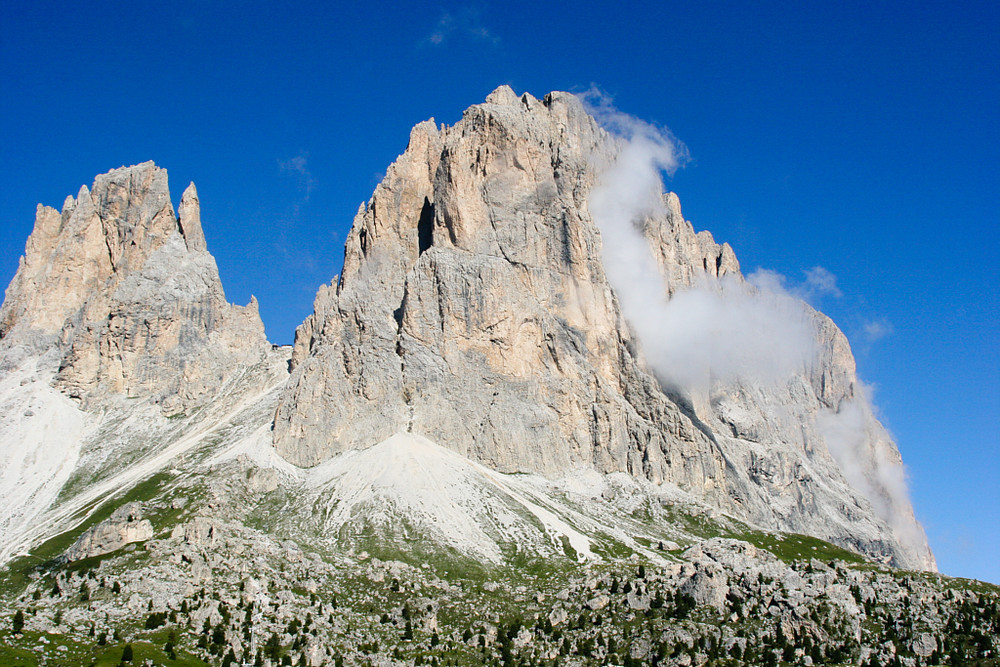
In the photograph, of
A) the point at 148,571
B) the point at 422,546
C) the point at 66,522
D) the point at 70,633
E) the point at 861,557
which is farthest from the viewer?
the point at 861,557

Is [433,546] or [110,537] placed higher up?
[433,546]

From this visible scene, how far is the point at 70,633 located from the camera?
325 feet

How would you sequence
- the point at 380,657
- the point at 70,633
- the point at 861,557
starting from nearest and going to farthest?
the point at 70,633
the point at 380,657
the point at 861,557

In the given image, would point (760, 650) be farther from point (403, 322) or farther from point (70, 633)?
point (403, 322)

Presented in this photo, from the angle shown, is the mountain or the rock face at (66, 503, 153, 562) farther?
the rock face at (66, 503, 153, 562)

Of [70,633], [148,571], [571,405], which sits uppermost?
[571,405]

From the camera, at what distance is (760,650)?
102 m

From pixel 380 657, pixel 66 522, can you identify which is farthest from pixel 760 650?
pixel 66 522

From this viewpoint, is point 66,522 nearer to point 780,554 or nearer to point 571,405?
point 571,405

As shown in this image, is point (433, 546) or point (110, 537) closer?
point (110, 537)

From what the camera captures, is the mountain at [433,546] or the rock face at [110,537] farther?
the rock face at [110,537]

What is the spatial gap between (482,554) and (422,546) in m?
9.86

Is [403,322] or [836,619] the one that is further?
[403,322]

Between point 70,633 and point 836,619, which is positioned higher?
point 836,619
